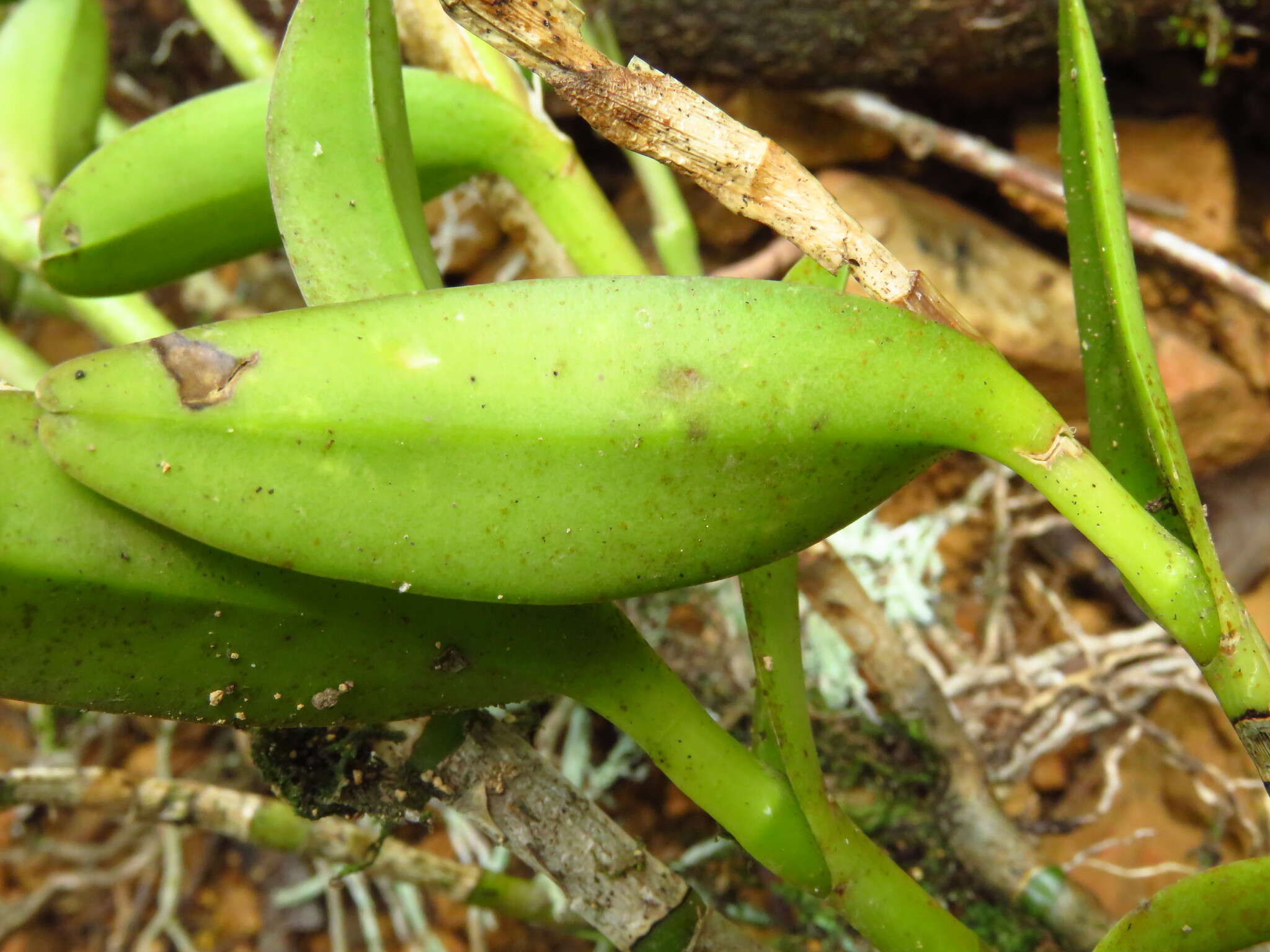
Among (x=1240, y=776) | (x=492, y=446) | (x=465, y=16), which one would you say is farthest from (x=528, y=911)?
(x=1240, y=776)

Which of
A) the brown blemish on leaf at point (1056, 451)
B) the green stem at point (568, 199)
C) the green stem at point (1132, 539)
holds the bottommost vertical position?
the green stem at point (1132, 539)

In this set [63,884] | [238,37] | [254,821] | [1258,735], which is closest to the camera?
[1258,735]

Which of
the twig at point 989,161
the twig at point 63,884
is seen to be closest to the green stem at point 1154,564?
the twig at point 989,161

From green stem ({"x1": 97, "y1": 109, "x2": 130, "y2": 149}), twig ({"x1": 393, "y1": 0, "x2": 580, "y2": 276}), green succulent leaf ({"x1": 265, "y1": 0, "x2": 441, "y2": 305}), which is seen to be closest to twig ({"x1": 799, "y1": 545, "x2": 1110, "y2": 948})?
twig ({"x1": 393, "y1": 0, "x2": 580, "y2": 276})

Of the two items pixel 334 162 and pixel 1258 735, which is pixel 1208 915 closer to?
pixel 1258 735

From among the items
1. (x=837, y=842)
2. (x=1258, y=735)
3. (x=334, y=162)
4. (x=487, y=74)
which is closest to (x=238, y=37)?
(x=487, y=74)

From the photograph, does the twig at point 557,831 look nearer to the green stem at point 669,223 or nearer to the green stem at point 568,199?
the green stem at point 568,199

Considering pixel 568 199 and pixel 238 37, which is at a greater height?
pixel 238 37
